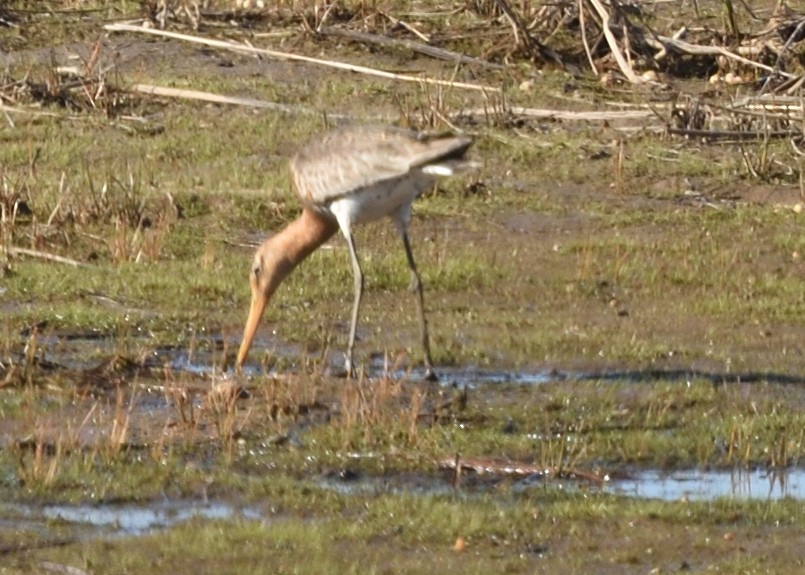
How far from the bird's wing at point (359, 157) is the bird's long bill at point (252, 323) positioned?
49cm

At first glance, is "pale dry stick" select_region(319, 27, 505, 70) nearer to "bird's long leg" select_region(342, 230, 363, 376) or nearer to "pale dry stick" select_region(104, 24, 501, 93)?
"pale dry stick" select_region(104, 24, 501, 93)

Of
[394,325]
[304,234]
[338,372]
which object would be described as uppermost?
[304,234]

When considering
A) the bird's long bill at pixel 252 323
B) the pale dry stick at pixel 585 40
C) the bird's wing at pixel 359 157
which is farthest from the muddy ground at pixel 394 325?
the bird's wing at pixel 359 157

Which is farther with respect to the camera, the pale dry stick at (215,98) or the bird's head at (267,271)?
the pale dry stick at (215,98)

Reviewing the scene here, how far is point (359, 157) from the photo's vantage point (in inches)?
337

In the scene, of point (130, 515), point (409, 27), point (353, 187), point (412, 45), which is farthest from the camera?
point (409, 27)

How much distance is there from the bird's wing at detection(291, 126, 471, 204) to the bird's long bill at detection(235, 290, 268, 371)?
0.49 metres

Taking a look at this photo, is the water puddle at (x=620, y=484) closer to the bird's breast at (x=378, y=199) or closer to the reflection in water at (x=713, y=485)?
the reflection in water at (x=713, y=485)

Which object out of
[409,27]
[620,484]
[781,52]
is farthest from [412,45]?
[620,484]

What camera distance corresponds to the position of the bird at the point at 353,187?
8297mm

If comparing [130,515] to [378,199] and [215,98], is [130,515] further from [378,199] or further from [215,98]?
[215,98]

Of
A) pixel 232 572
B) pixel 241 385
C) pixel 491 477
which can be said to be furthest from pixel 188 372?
pixel 232 572

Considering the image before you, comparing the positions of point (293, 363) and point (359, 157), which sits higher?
point (359, 157)

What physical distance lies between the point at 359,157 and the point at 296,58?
5916 millimetres
